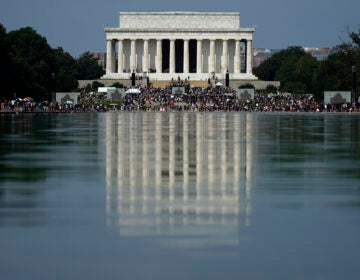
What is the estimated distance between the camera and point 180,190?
792 inches

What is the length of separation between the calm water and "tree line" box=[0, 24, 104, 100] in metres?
74.4

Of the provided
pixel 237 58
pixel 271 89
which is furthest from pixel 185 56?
pixel 271 89

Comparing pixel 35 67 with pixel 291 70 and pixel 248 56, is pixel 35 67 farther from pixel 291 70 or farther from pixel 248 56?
pixel 291 70

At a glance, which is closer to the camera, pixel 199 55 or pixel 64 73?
pixel 64 73

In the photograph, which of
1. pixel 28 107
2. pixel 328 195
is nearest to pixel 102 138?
pixel 328 195

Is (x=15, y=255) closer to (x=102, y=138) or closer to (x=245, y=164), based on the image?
(x=245, y=164)

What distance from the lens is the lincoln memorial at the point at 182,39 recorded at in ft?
508

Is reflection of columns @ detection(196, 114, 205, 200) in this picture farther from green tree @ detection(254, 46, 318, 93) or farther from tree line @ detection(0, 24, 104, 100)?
green tree @ detection(254, 46, 318, 93)

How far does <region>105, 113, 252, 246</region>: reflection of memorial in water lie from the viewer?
14.8 m

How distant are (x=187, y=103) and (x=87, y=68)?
2557 inches

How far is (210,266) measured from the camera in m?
12.0

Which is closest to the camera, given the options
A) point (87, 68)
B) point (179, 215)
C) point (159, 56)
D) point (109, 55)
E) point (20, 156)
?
point (179, 215)

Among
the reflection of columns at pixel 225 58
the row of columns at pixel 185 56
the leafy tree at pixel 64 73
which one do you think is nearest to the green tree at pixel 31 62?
the leafy tree at pixel 64 73

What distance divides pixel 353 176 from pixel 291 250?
35.7 ft
